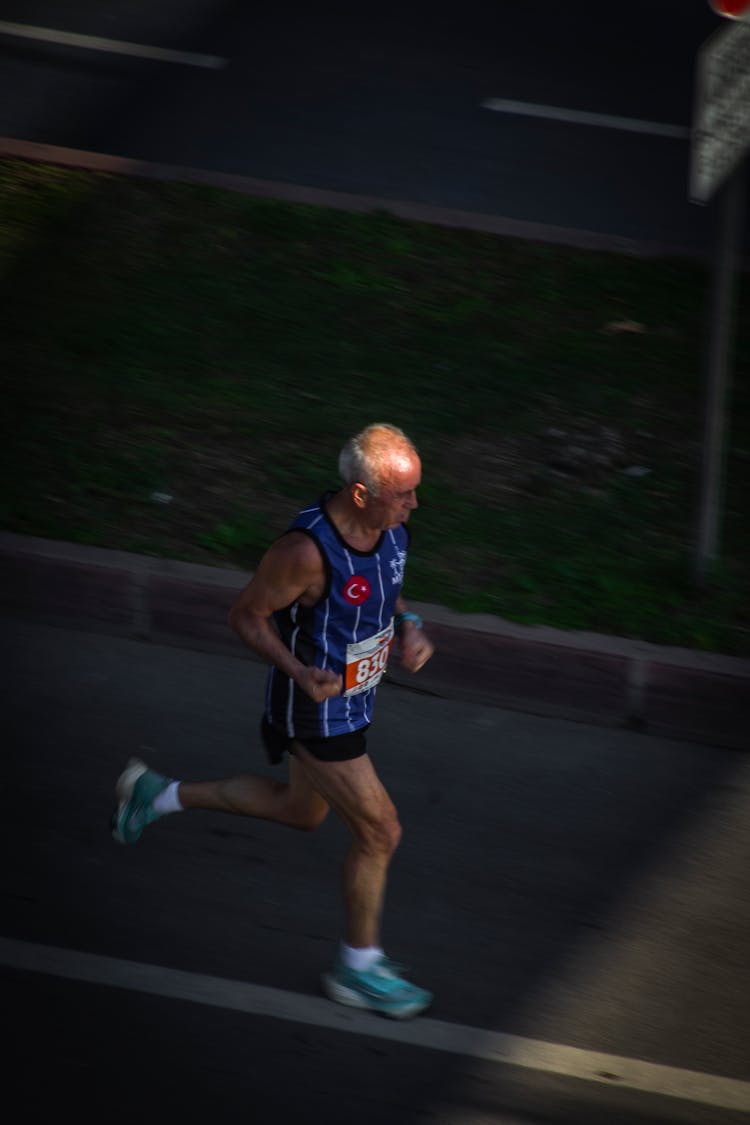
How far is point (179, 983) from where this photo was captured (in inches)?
182

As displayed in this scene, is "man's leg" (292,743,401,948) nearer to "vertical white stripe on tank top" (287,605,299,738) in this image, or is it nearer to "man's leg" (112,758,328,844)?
"vertical white stripe on tank top" (287,605,299,738)

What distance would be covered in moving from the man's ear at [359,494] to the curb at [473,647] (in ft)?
6.78

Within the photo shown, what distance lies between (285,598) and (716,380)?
2.81m

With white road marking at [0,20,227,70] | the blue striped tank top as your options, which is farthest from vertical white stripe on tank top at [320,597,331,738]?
white road marking at [0,20,227,70]

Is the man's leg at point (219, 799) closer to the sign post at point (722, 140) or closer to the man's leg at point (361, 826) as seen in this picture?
the man's leg at point (361, 826)

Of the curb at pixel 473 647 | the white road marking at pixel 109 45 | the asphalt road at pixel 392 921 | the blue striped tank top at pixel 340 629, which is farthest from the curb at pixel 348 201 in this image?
the blue striped tank top at pixel 340 629

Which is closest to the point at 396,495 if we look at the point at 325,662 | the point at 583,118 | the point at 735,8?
the point at 325,662

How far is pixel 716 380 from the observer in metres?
6.45

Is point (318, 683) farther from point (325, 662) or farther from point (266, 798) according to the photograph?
point (266, 798)

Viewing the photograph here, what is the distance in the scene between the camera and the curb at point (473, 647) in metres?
6.12

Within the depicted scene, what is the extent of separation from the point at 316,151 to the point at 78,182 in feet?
5.63

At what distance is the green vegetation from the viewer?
6820 millimetres

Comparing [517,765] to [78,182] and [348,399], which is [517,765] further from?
[78,182]

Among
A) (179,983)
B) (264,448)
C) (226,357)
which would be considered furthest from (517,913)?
(226,357)
